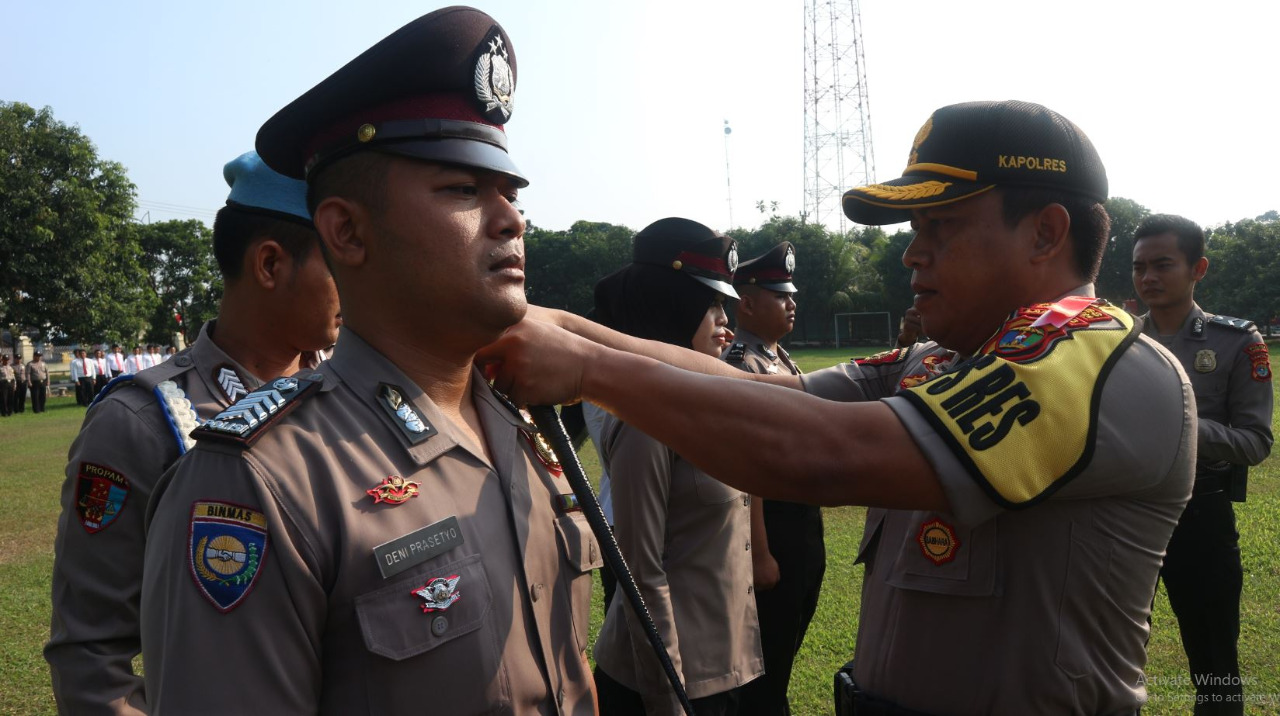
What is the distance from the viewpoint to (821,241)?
2089 inches

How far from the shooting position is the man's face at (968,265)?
224cm

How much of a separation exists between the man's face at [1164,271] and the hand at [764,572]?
128 inches

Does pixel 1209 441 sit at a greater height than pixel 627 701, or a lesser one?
greater

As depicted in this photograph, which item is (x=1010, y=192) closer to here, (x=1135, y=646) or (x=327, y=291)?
(x=1135, y=646)

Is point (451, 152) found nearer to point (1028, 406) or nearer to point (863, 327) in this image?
point (1028, 406)

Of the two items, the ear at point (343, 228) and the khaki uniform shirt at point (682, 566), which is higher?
the ear at point (343, 228)

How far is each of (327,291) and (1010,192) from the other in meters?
2.13

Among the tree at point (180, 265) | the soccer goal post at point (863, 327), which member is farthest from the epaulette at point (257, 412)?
the tree at point (180, 265)

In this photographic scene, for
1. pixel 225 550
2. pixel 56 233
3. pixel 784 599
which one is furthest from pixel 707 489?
pixel 56 233

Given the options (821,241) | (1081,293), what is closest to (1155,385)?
(1081,293)

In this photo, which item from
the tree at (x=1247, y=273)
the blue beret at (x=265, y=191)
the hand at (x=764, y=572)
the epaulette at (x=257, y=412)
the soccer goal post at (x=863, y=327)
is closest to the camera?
the epaulette at (x=257, y=412)

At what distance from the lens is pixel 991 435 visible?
1845 mm

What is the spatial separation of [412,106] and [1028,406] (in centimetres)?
152

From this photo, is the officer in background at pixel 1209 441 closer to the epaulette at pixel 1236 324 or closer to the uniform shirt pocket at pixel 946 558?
the epaulette at pixel 1236 324
